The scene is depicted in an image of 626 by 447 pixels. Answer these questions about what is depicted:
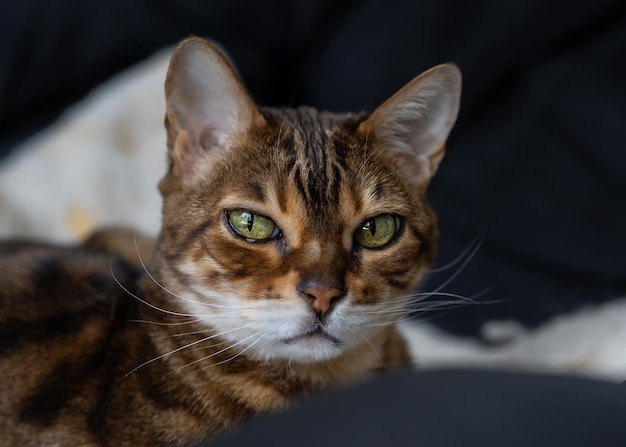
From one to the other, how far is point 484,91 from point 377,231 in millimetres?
1131

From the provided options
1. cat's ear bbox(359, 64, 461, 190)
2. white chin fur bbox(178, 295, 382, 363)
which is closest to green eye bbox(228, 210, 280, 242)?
white chin fur bbox(178, 295, 382, 363)

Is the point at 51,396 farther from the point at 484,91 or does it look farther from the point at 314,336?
the point at 484,91

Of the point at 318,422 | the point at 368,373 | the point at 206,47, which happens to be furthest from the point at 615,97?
the point at 318,422

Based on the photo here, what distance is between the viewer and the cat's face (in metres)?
1.15

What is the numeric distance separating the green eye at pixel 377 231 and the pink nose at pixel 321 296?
5.6 inches

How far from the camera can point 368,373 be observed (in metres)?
1.39

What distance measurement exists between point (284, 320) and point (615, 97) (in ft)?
4.70

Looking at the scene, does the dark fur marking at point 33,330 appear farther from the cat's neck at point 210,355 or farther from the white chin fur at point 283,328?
the white chin fur at point 283,328

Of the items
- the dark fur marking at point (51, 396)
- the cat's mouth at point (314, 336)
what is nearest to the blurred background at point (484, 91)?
the cat's mouth at point (314, 336)

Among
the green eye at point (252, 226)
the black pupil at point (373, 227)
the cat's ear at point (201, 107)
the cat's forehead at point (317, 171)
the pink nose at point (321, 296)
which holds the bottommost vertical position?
the pink nose at point (321, 296)

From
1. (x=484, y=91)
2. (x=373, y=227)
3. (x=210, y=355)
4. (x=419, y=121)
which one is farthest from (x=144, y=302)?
(x=484, y=91)

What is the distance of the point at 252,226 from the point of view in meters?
1.20

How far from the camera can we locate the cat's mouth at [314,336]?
1.15 meters

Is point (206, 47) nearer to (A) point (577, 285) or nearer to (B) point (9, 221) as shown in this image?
(B) point (9, 221)
